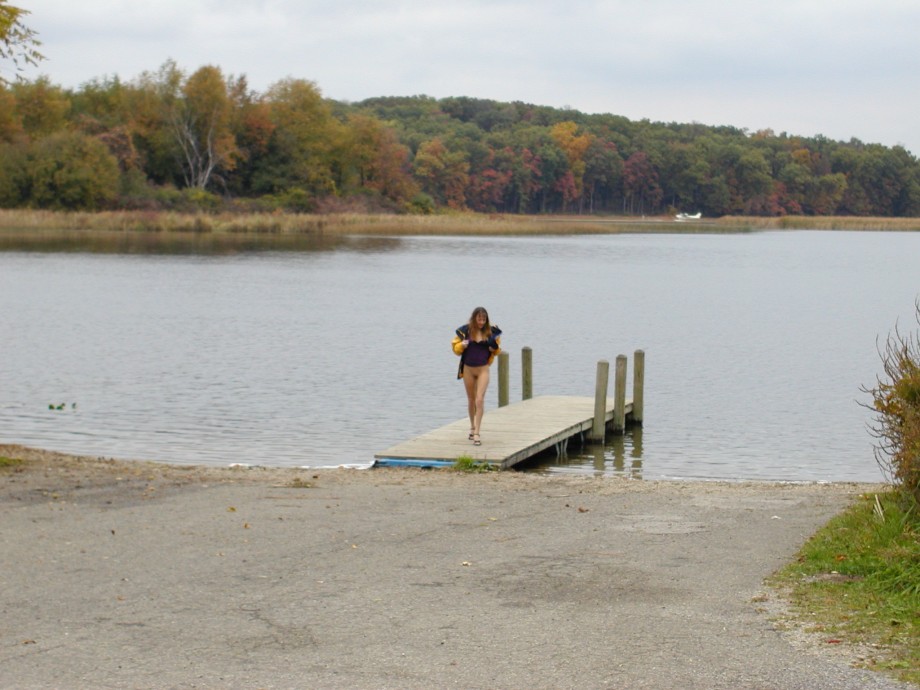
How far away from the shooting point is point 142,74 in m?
114

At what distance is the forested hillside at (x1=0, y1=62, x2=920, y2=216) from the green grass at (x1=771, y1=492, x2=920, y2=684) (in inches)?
3027

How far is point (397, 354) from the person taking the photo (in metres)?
32.5

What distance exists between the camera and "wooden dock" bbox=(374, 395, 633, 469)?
613 inches

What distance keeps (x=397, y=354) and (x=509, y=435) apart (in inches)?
605

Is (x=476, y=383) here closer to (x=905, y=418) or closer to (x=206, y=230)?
(x=905, y=418)

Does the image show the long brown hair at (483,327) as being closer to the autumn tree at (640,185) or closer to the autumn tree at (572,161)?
the autumn tree at (572,161)

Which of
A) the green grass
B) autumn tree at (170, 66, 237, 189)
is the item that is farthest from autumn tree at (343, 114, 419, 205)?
the green grass

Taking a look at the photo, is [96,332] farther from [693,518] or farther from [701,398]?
[693,518]

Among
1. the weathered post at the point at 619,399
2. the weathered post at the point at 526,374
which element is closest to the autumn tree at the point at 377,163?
the weathered post at the point at 526,374

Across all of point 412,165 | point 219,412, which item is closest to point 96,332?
point 219,412

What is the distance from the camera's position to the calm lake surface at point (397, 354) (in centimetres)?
2006

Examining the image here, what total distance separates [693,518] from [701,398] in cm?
1512

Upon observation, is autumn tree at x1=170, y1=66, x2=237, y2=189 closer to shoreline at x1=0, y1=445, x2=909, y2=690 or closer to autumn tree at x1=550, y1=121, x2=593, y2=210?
autumn tree at x1=550, y1=121, x2=593, y2=210

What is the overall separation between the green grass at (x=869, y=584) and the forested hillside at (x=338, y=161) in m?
76.9
